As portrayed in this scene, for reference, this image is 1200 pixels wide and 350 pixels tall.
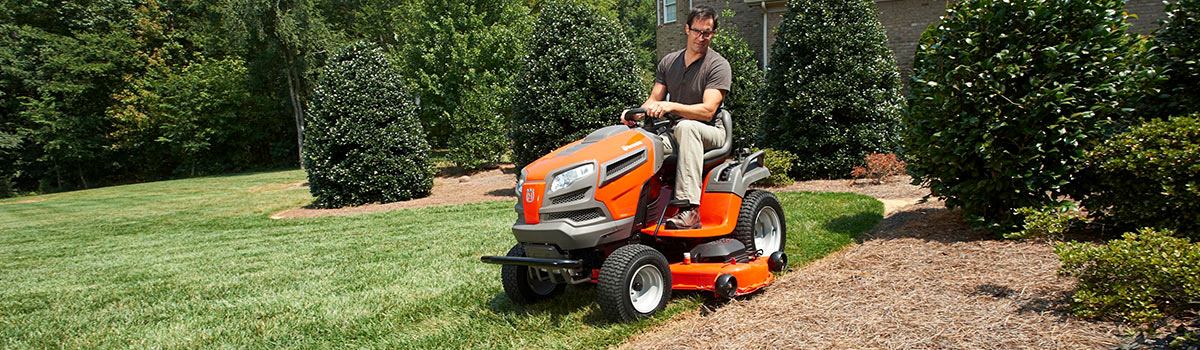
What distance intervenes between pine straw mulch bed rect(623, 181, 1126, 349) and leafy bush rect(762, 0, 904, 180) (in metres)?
5.35

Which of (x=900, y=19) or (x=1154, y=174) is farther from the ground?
(x=900, y=19)

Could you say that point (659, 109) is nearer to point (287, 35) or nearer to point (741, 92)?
point (741, 92)

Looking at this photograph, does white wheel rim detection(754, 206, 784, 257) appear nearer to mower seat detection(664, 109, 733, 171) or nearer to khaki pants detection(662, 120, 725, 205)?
mower seat detection(664, 109, 733, 171)

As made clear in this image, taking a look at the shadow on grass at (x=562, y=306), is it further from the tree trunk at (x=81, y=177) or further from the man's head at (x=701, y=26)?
the tree trunk at (x=81, y=177)

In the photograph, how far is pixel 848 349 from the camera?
3072 mm

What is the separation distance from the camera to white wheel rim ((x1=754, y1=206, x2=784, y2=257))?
4.88 m

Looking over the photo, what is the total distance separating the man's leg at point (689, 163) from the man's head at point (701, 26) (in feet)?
1.93

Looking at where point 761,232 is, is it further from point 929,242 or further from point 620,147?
point 620,147

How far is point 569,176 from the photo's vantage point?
3480 millimetres

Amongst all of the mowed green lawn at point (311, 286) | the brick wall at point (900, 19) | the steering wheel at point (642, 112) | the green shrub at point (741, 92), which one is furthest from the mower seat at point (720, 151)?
the brick wall at point (900, 19)

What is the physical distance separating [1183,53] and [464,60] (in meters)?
19.0

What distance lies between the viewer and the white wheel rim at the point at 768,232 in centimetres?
488

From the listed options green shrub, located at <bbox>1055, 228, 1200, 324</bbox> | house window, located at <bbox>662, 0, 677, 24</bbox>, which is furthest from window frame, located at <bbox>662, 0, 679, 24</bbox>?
green shrub, located at <bbox>1055, 228, 1200, 324</bbox>

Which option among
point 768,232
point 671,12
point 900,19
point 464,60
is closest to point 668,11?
point 671,12
